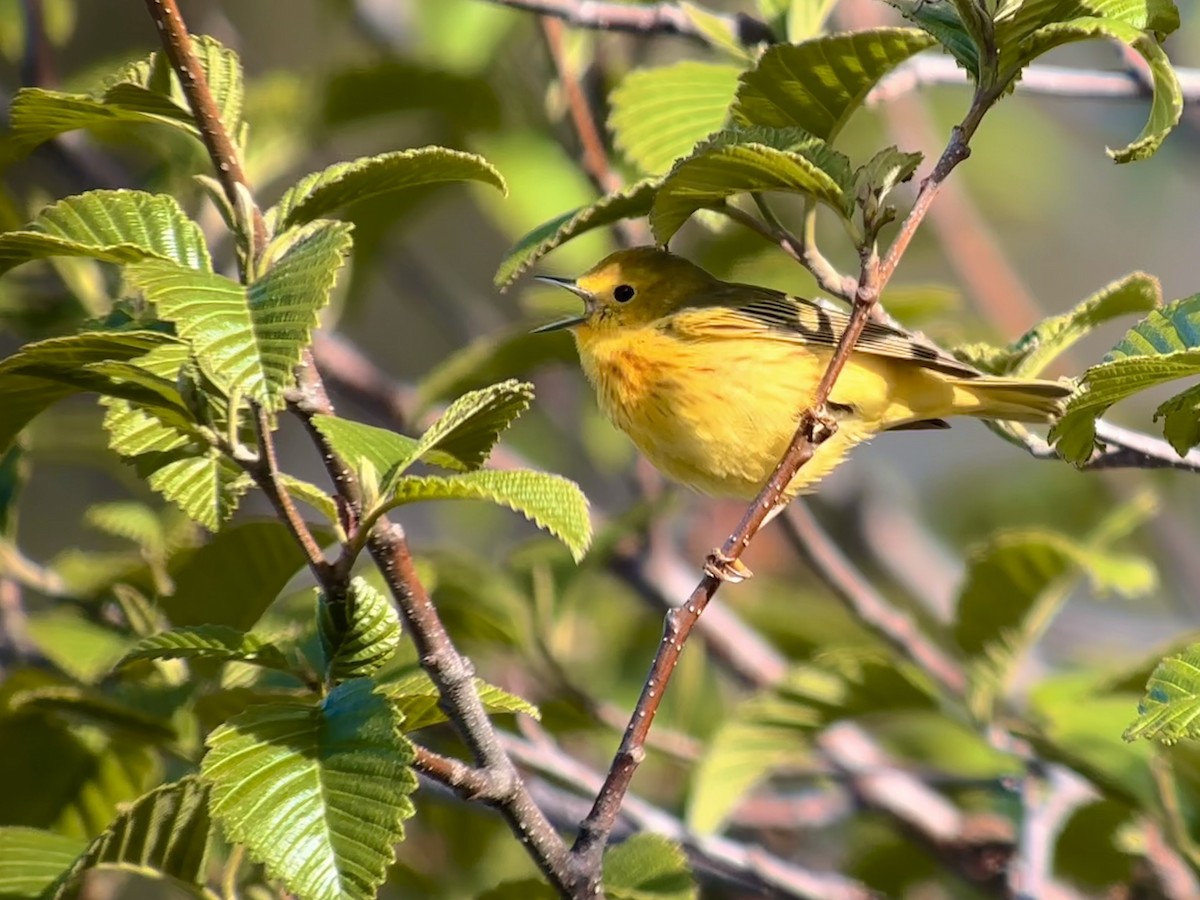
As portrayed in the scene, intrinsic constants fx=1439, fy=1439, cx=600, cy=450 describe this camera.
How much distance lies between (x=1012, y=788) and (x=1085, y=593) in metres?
4.18

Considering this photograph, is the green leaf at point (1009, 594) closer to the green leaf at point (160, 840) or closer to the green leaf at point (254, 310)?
the green leaf at point (160, 840)

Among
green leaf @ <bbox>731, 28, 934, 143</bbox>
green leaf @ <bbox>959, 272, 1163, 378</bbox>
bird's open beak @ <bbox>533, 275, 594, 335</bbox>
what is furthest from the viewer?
bird's open beak @ <bbox>533, 275, 594, 335</bbox>

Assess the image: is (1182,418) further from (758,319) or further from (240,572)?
(758,319)

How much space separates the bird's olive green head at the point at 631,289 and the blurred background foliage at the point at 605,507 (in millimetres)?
133

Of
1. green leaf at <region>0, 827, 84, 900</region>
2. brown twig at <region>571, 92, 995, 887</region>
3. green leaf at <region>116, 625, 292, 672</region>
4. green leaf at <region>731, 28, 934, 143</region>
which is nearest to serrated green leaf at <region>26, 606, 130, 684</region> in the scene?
green leaf at <region>0, 827, 84, 900</region>

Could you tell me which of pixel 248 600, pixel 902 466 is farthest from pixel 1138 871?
pixel 902 466

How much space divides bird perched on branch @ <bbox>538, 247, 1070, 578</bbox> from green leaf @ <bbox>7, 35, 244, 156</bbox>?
1.60 meters

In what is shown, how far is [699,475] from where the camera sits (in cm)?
318

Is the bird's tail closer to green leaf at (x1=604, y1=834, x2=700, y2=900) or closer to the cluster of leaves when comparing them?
green leaf at (x1=604, y1=834, x2=700, y2=900)

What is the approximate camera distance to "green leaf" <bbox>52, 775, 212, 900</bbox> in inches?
73.1

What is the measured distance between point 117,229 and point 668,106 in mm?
1087

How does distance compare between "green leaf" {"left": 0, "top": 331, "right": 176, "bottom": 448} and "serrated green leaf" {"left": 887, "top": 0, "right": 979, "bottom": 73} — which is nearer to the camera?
"green leaf" {"left": 0, "top": 331, "right": 176, "bottom": 448}

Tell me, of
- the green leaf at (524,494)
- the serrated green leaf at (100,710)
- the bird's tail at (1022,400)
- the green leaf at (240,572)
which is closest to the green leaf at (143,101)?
the green leaf at (524,494)

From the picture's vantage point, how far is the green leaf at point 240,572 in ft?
7.68
